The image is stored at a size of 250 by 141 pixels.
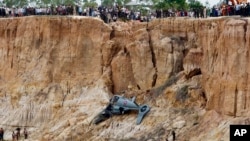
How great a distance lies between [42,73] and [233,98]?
1579cm

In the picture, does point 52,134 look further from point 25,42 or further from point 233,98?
point 233,98

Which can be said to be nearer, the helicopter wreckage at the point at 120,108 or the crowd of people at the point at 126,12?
the crowd of people at the point at 126,12

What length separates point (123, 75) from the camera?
4991 centimetres

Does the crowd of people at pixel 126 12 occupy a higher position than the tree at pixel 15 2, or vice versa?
the crowd of people at pixel 126 12

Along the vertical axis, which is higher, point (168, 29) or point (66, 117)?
point (168, 29)

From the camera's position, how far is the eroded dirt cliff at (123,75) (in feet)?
137

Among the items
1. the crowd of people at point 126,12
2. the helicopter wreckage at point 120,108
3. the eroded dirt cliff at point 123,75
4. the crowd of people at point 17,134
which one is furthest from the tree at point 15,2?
the helicopter wreckage at point 120,108

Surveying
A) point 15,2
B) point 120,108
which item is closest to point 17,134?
point 120,108

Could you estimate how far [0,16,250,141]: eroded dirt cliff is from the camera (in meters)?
41.7

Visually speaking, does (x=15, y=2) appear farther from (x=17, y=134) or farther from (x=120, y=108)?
(x=120, y=108)

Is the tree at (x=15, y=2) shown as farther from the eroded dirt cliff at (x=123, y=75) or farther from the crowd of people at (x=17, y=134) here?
the crowd of people at (x=17, y=134)

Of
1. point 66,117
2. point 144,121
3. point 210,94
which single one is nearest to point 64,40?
point 66,117

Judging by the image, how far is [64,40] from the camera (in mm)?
53250

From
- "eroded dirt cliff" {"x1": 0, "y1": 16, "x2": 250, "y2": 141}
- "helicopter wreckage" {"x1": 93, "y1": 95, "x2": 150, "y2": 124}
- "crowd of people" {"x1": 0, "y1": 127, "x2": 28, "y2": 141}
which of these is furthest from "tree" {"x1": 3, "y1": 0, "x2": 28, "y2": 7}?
"helicopter wreckage" {"x1": 93, "y1": 95, "x2": 150, "y2": 124}
